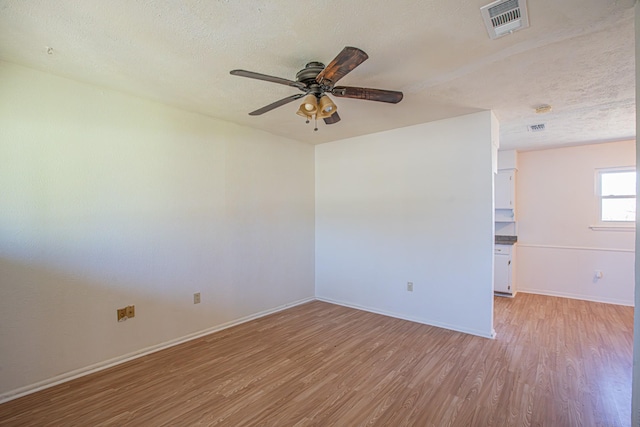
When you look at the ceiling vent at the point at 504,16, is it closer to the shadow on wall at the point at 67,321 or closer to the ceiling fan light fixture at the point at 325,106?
the ceiling fan light fixture at the point at 325,106

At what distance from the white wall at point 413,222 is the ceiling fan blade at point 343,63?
215 centimetres

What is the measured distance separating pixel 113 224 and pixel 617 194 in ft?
22.2

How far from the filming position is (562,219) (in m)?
4.96

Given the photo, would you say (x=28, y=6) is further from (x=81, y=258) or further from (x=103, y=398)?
(x=103, y=398)

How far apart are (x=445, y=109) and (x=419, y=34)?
1.54m

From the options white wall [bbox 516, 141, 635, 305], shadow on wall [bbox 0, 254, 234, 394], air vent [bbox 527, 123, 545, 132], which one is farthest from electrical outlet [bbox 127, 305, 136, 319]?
white wall [bbox 516, 141, 635, 305]

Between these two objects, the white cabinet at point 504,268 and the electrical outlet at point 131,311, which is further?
the white cabinet at point 504,268

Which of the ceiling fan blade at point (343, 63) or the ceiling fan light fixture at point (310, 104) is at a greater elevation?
the ceiling fan blade at point (343, 63)

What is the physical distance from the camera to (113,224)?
107 inches

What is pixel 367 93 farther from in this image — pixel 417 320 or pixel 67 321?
pixel 67 321

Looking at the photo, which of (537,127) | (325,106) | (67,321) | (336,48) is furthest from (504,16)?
(67,321)

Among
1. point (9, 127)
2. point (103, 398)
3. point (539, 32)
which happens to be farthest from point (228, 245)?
point (539, 32)

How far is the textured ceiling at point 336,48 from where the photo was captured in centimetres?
168

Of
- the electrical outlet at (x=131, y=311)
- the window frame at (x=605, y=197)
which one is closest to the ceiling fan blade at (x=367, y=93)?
the electrical outlet at (x=131, y=311)
